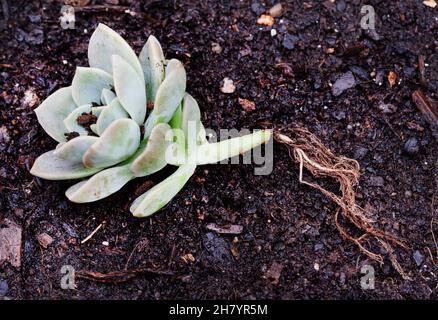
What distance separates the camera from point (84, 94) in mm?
1812

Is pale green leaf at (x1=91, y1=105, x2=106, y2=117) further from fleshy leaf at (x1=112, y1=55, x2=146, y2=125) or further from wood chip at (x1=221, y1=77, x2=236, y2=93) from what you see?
A: wood chip at (x1=221, y1=77, x2=236, y2=93)

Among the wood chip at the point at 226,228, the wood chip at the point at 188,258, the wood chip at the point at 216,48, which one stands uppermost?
the wood chip at the point at 216,48

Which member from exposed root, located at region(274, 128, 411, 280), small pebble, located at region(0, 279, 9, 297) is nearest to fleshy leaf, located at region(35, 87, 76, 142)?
small pebble, located at region(0, 279, 9, 297)

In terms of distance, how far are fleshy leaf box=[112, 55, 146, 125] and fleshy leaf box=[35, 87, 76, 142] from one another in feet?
0.80

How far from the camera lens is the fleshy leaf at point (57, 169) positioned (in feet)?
5.73

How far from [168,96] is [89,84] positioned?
27 cm

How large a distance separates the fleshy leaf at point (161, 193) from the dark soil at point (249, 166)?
0.11 m

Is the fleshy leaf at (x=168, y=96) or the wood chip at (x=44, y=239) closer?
the fleshy leaf at (x=168, y=96)

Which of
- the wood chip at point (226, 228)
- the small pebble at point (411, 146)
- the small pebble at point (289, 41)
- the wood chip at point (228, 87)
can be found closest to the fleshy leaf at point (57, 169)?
the wood chip at point (226, 228)

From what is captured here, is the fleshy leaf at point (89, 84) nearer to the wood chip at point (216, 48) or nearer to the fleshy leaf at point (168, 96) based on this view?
the fleshy leaf at point (168, 96)

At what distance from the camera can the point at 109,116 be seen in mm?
1716

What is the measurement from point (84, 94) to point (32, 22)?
1.86 feet

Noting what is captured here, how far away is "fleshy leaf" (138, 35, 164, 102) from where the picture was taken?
1793mm

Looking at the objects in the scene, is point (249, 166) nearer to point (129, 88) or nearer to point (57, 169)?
point (129, 88)
